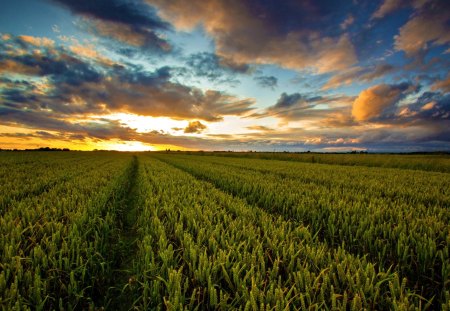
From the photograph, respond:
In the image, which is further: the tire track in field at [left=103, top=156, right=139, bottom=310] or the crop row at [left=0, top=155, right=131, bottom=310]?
the tire track in field at [left=103, top=156, right=139, bottom=310]

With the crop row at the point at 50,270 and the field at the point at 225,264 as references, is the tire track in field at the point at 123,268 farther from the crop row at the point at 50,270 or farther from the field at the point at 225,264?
the crop row at the point at 50,270

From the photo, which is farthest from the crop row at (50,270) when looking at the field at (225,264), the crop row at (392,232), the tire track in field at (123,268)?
the crop row at (392,232)

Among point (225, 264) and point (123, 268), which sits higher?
point (225, 264)

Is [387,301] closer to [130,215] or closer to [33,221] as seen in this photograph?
[33,221]

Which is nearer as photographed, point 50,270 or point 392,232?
point 50,270

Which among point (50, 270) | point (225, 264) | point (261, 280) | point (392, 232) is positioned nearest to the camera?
point (261, 280)

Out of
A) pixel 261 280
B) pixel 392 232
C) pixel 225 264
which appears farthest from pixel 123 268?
pixel 392 232

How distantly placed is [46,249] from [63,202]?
2732mm

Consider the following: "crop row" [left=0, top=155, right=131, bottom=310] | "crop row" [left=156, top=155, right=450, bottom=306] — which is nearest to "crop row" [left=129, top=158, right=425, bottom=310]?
"crop row" [left=156, top=155, right=450, bottom=306]

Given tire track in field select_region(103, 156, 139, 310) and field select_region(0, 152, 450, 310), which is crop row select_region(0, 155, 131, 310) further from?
tire track in field select_region(103, 156, 139, 310)

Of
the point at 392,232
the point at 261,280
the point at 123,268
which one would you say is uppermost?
the point at 261,280

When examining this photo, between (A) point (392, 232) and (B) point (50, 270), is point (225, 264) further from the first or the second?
(A) point (392, 232)

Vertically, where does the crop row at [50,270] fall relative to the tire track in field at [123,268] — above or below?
above

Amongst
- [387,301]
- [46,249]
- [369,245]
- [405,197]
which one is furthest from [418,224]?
[46,249]
